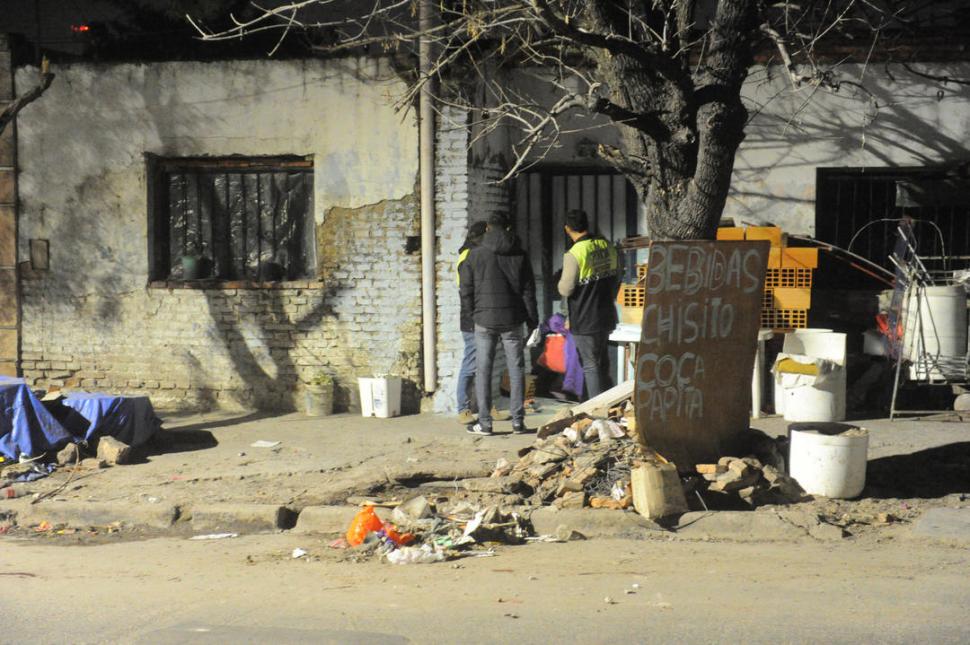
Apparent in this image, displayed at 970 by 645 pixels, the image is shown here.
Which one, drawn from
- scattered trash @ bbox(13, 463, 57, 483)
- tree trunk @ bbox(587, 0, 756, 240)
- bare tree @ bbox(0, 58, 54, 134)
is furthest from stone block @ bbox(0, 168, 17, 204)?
tree trunk @ bbox(587, 0, 756, 240)

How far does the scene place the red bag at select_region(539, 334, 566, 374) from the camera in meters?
11.7

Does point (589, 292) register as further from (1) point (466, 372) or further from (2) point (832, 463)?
(2) point (832, 463)

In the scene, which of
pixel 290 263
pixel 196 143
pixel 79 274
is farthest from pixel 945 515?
pixel 79 274

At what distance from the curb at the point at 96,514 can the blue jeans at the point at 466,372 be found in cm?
358

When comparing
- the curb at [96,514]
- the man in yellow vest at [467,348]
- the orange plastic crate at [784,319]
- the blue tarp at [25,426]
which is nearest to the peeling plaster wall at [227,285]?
the man in yellow vest at [467,348]

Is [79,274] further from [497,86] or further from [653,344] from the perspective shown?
[653,344]

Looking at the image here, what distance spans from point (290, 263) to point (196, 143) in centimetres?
160

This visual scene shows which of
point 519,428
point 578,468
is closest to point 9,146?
point 519,428

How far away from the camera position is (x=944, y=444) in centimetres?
880

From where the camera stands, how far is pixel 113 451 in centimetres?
915

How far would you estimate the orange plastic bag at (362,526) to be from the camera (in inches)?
268

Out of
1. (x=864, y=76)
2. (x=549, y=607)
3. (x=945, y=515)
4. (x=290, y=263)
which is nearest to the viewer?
(x=549, y=607)

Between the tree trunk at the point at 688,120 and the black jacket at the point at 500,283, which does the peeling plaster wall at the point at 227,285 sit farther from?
the tree trunk at the point at 688,120

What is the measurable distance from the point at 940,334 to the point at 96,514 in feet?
23.5
